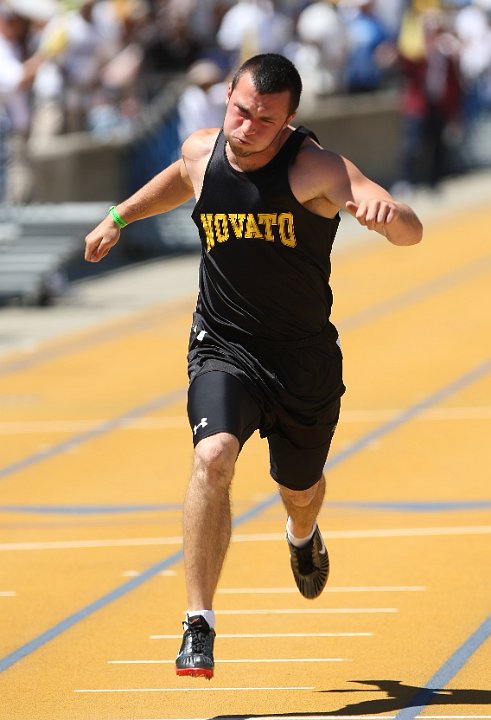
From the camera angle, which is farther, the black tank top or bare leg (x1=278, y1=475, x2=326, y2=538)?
bare leg (x1=278, y1=475, x2=326, y2=538)

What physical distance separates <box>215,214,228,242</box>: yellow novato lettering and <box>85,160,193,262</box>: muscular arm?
15.0 inches

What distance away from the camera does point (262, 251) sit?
20.6 ft

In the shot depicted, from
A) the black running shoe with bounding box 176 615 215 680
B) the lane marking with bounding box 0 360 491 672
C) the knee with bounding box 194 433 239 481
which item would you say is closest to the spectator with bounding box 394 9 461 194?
the lane marking with bounding box 0 360 491 672

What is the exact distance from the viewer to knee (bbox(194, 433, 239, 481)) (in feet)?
19.6

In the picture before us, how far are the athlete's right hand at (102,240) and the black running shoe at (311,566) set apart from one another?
138 cm

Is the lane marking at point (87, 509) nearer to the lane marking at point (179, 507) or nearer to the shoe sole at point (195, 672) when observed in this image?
the lane marking at point (179, 507)

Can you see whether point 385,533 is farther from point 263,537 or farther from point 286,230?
point 286,230

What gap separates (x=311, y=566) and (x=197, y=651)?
1.31 meters

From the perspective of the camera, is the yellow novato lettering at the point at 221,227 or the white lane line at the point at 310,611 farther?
the white lane line at the point at 310,611

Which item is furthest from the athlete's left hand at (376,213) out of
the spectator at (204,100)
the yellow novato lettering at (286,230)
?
the spectator at (204,100)

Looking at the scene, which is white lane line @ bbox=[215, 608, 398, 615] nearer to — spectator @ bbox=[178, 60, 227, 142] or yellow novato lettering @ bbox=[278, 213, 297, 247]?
yellow novato lettering @ bbox=[278, 213, 297, 247]

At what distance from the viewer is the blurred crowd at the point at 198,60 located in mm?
18312

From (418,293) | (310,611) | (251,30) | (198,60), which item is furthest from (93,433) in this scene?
(198,60)

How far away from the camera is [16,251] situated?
1773 centimetres
